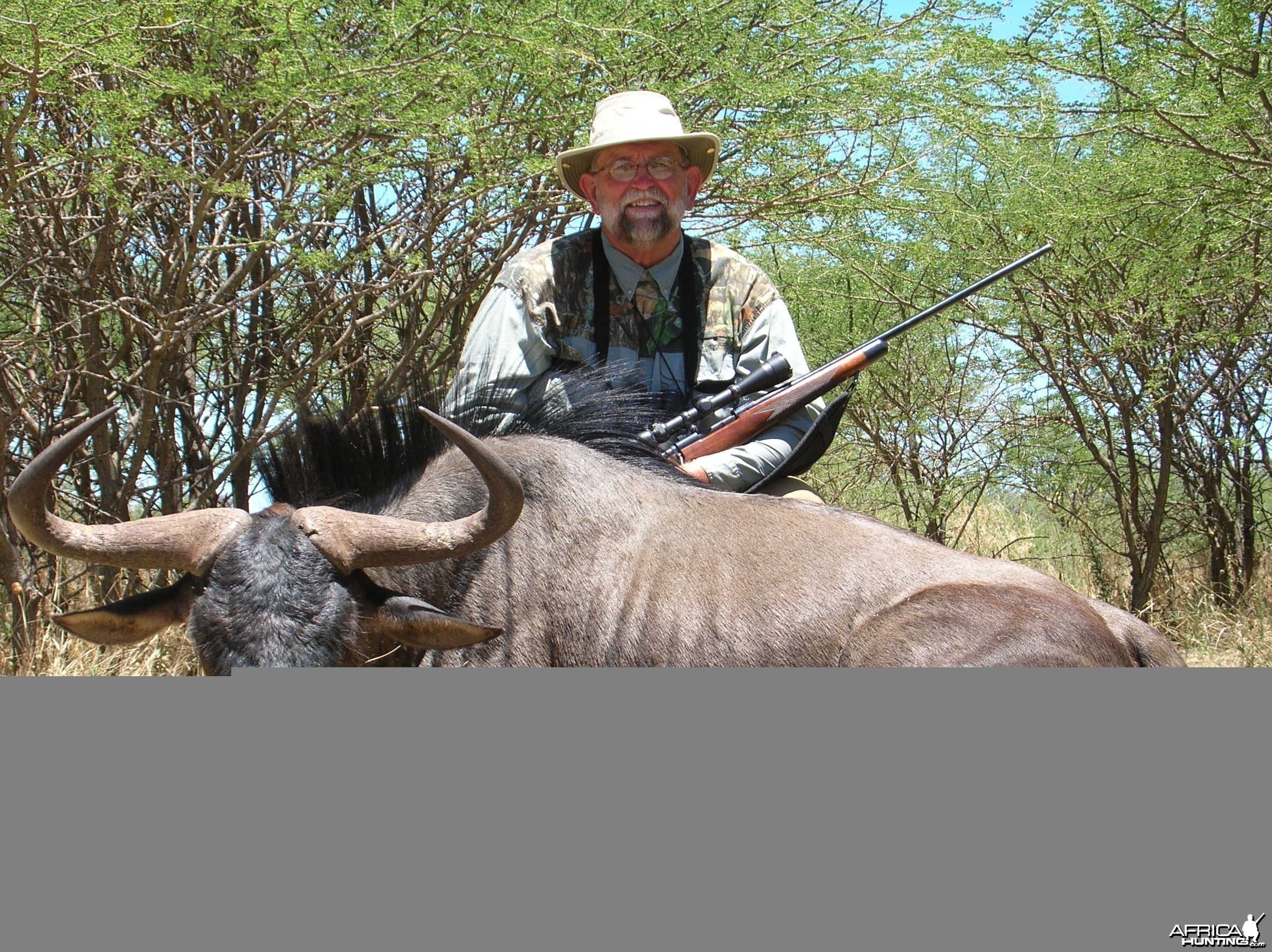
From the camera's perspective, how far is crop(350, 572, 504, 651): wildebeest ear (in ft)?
11.8

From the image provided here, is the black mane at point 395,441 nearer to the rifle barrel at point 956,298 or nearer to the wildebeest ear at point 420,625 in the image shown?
the wildebeest ear at point 420,625

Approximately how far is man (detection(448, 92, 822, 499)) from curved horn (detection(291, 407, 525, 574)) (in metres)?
1.35

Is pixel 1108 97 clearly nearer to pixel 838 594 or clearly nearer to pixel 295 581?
pixel 838 594

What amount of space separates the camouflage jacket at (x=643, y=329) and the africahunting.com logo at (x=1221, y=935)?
10.8 ft

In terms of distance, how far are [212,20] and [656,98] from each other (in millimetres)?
2257

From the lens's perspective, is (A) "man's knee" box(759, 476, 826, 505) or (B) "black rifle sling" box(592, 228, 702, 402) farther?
(B) "black rifle sling" box(592, 228, 702, 402)

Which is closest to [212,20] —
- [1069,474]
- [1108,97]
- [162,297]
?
[162,297]

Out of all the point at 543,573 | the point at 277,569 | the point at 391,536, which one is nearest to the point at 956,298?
the point at 543,573

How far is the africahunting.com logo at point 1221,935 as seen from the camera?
1609 mm

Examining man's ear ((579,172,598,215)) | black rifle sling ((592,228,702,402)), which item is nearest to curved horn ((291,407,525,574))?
black rifle sling ((592,228,702,402))

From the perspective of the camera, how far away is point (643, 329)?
17.4 ft

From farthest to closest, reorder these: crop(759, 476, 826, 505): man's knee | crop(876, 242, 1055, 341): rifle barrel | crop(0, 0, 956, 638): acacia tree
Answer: crop(0, 0, 956, 638): acacia tree
crop(876, 242, 1055, 341): rifle barrel
crop(759, 476, 826, 505): man's knee

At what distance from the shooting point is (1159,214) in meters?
7.48

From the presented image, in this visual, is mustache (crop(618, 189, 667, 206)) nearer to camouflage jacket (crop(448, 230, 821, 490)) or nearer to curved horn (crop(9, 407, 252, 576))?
camouflage jacket (crop(448, 230, 821, 490))
